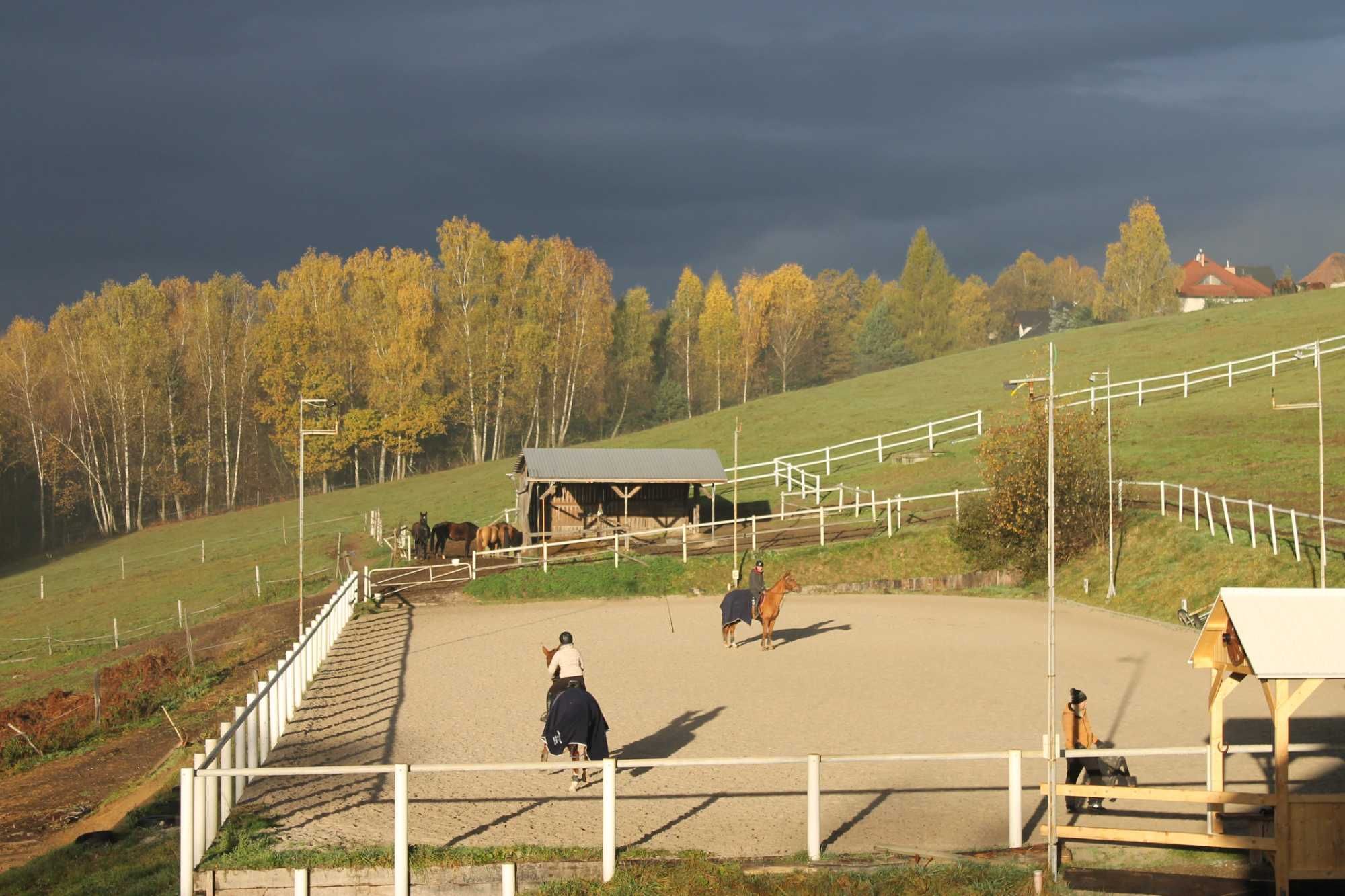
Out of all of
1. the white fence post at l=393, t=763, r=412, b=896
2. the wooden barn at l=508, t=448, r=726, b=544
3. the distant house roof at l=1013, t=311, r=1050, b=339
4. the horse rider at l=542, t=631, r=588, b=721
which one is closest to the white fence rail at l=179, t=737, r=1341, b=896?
the white fence post at l=393, t=763, r=412, b=896

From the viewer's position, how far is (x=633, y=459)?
124 ft

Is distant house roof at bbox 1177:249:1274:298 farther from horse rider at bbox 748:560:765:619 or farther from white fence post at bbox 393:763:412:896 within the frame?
white fence post at bbox 393:763:412:896

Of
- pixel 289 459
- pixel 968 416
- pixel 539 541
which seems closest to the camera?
pixel 539 541

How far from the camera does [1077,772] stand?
1376cm

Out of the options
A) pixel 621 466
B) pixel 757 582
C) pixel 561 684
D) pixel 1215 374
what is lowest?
pixel 561 684

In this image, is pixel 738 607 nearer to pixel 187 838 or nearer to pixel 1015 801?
pixel 1015 801

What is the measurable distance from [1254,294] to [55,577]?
110 m

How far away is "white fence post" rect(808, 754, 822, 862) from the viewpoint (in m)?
11.3

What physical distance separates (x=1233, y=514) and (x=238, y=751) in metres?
24.8

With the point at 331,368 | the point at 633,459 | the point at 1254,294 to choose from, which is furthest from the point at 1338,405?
the point at 1254,294

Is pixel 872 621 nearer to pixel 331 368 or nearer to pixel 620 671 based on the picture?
pixel 620 671

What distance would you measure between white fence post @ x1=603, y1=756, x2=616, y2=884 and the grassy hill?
24.4 m

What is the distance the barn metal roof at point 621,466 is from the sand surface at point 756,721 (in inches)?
300

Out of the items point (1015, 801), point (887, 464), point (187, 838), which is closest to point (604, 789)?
point (187, 838)
